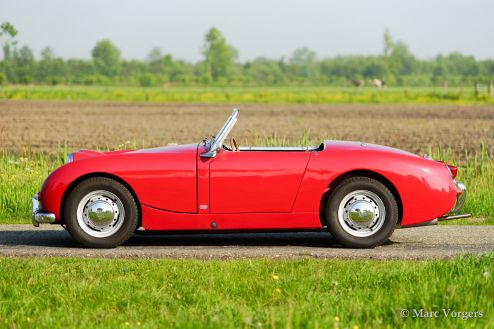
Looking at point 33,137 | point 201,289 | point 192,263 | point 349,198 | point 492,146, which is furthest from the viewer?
point 33,137

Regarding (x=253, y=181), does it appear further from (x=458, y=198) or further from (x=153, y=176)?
(x=458, y=198)

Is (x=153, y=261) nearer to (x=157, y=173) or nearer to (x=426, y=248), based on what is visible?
(x=157, y=173)

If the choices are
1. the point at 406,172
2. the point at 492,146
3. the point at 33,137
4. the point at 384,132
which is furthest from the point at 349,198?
the point at 384,132

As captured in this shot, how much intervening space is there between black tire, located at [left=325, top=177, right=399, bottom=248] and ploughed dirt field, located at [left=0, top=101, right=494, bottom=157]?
779 centimetres

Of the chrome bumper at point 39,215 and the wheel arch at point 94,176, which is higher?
the wheel arch at point 94,176

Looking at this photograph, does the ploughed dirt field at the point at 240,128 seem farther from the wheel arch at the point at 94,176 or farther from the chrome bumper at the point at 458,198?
the wheel arch at the point at 94,176

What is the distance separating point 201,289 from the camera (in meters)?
6.54

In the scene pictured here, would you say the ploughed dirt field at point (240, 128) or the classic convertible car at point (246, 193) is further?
the ploughed dirt field at point (240, 128)

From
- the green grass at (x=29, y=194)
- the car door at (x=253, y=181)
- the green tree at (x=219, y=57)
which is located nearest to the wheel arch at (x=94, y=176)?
the car door at (x=253, y=181)

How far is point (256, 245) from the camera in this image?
919 centimetres

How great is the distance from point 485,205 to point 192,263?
5.40 m

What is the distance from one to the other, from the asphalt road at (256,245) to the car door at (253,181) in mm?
431

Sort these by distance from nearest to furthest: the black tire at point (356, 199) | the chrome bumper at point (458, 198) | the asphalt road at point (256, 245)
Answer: the asphalt road at point (256, 245) < the black tire at point (356, 199) < the chrome bumper at point (458, 198)

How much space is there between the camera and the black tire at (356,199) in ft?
28.3
